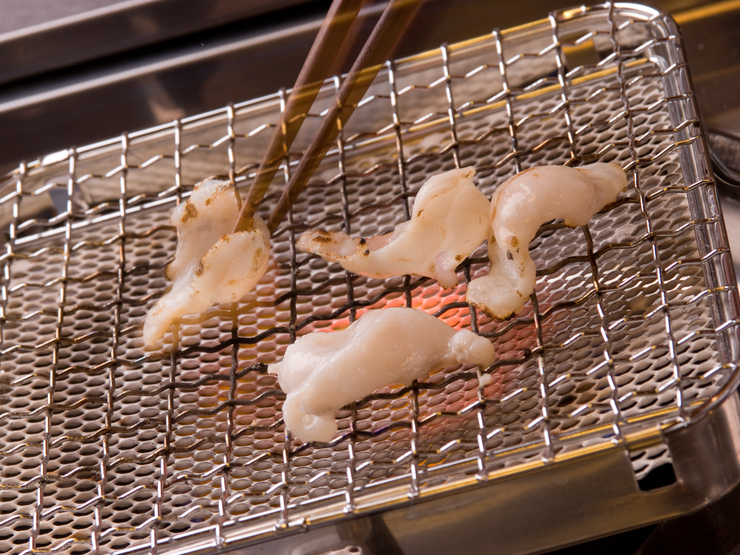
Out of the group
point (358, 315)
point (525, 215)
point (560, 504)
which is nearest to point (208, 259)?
point (358, 315)

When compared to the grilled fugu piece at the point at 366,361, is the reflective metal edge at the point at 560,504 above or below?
below

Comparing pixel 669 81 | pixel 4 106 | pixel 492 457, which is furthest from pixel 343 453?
pixel 4 106

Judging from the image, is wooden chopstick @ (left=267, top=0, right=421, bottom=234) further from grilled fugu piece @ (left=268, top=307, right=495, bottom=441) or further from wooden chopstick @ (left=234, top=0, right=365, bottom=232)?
grilled fugu piece @ (left=268, top=307, right=495, bottom=441)

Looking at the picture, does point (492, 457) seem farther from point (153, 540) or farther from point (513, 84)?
point (513, 84)

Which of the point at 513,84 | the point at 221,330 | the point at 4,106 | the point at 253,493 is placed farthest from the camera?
the point at 4,106

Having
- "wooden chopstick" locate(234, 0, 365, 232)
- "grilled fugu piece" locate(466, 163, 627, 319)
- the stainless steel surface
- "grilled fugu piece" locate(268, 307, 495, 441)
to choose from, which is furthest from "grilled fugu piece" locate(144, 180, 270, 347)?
the stainless steel surface

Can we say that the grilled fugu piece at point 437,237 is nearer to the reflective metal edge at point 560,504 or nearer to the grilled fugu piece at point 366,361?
the grilled fugu piece at point 366,361

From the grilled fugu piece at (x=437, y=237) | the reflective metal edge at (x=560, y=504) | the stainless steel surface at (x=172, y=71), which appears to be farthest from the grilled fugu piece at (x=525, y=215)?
the stainless steel surface at (x=172, y=71)
